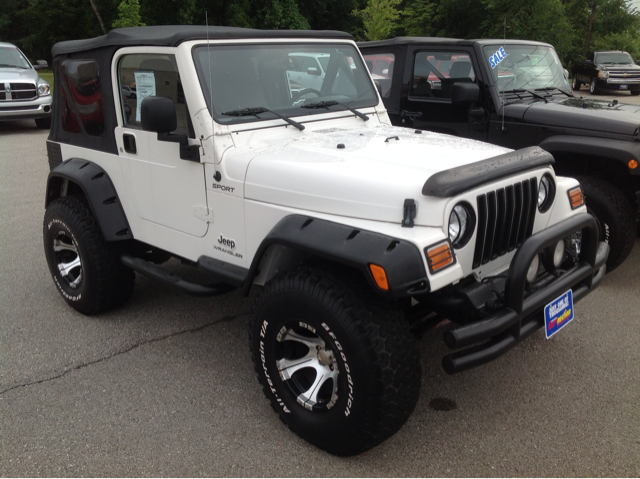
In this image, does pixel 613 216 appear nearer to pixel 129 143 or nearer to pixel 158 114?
pixel 158 114

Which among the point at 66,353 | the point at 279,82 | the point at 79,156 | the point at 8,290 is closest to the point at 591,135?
the point at 279,82

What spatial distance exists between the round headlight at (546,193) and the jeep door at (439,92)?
258 centimetres

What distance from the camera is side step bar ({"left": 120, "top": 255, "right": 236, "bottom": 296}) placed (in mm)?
3449

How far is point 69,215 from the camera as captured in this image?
406 centimetres

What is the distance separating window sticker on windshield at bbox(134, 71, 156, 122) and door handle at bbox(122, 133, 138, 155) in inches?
4.8

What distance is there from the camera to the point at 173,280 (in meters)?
3.60

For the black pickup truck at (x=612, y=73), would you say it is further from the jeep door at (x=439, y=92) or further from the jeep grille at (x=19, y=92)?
the jeep grille at (x=19, y=92)

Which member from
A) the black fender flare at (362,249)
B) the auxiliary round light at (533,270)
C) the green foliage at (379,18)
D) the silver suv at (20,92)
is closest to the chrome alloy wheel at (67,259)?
the black fender flare at (362,249)

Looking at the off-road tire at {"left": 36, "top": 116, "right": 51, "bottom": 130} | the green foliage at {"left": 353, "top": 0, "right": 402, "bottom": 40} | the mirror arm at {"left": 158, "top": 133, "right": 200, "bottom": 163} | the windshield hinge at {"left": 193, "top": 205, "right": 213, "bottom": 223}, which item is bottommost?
the off-road tire at {"left": 36, "top": 116, "right": 51, "bottom": 130}

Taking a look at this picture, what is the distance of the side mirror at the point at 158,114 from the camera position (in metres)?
3.00

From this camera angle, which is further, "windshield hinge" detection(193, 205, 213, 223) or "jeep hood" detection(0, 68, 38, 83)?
"jeep hood" detection(0, 68, 38, 83)

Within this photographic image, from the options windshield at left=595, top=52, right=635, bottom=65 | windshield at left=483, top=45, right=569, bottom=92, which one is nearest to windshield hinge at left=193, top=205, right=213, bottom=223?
windshield at left=483, top=45, right=569, bottom=92

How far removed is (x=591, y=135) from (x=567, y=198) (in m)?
2.06

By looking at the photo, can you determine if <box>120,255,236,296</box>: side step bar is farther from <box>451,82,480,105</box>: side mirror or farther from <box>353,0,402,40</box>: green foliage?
<box>353,0,402,40</box>: green foliage
